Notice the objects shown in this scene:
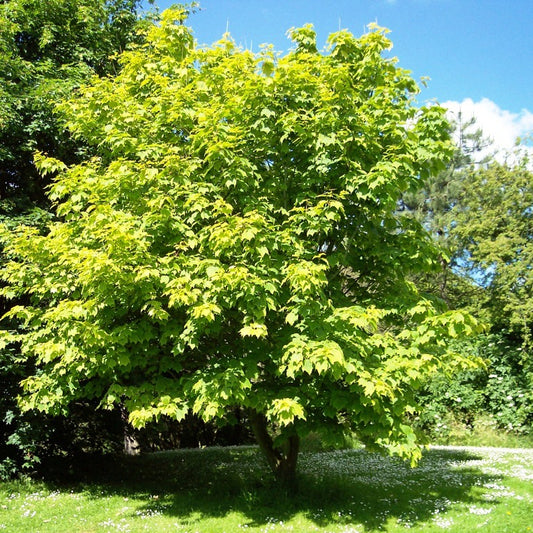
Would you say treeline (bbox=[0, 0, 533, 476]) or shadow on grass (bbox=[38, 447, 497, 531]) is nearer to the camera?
shadow on grass (bbox=[38, 447, 497, 531])

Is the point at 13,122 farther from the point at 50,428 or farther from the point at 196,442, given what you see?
the point at 196,442

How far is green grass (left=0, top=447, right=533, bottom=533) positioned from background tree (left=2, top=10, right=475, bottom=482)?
91cm

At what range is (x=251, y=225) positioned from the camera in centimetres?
508

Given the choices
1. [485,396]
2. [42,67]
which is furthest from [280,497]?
[485,396]

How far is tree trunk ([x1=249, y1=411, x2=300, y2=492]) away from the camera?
6969mm

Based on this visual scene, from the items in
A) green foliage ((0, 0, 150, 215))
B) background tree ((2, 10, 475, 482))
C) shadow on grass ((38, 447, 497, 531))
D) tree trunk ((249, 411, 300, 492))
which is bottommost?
shadow on grass ((38, 447, 497, 531))

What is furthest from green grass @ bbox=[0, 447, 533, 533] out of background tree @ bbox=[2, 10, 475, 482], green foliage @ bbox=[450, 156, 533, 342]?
green foliage @ bbox=[450, 156, 533, 342]

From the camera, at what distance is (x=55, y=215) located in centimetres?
894

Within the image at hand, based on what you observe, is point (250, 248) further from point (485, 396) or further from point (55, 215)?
point (485, 396)

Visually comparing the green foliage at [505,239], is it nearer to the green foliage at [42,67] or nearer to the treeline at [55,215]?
the treeline at [55,215]

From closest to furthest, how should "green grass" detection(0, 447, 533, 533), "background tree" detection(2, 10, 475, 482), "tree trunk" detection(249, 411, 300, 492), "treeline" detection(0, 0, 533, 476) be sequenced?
"background tree" detection(2, 10, 475, 482) < "green grass" detection(0, 447, 533, 533) < "tree trunk" detection(249, 411, 300, 492) < "treeline" detection(0, 0, 533, 476)

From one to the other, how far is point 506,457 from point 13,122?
36.1 ft

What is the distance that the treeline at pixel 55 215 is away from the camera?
8320 millimetres

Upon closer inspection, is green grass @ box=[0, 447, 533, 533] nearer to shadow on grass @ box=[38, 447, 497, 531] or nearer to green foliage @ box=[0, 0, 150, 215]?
shadow on grass @ box=[38, 447, 497, 531]
